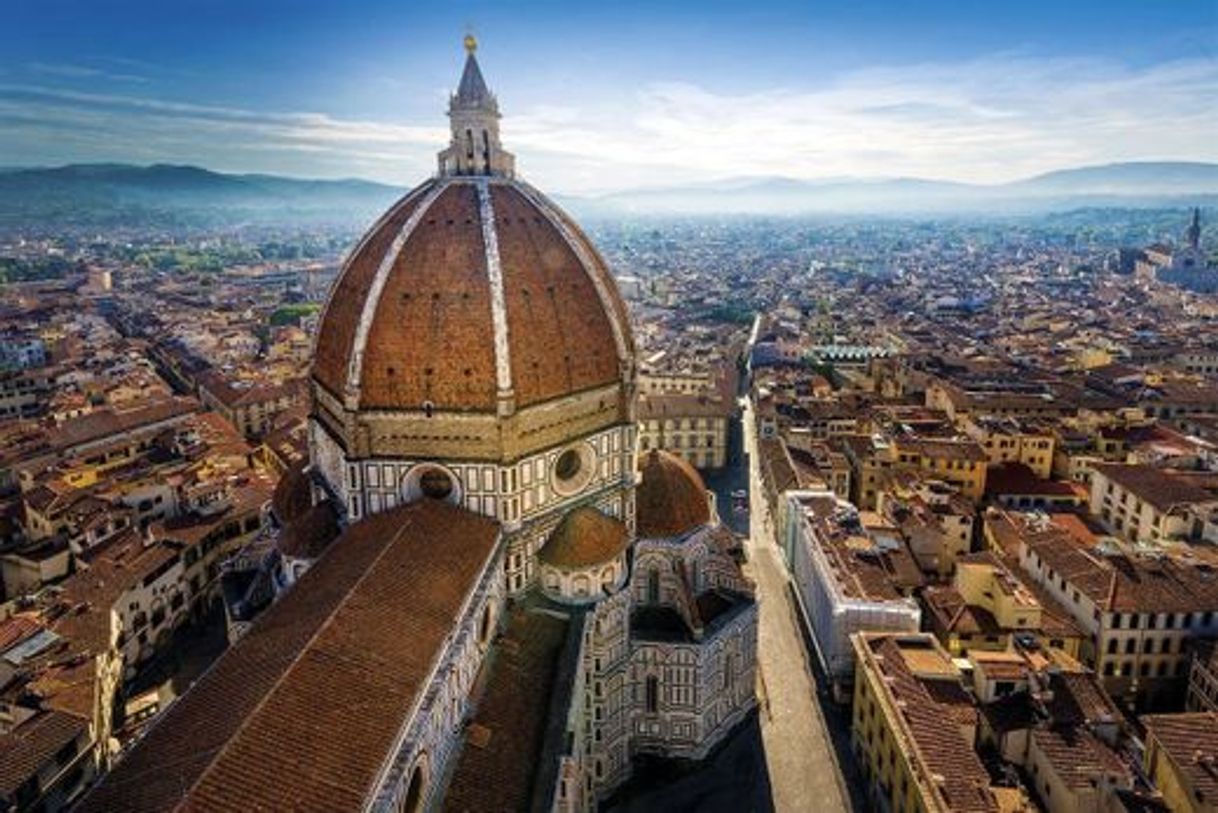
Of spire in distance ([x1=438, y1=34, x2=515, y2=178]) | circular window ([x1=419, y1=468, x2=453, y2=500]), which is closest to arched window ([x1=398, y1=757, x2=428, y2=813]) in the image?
circular window ([x1=419, y1=468, x2=453, y2=500])

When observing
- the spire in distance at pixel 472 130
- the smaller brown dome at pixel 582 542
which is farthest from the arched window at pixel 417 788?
the spire in distance at pixel 472 130

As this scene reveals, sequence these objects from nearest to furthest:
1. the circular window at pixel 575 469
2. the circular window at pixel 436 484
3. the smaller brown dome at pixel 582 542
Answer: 1. the circular window at pixel 436 484
2. the smaller brown dome at pixel 582 542
3. the circular window at pixel 575 469

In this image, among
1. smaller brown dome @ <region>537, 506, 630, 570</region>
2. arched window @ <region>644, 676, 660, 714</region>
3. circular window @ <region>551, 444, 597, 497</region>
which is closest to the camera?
smaller brown dome @ <region>537, 506, 630, 570</region>

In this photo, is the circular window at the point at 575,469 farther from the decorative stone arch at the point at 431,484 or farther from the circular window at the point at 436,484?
the circular window at the point at 436,484

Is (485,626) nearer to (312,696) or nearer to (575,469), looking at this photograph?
(575,469)

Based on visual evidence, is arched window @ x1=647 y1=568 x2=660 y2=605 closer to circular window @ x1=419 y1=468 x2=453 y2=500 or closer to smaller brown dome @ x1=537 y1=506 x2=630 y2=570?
smaller brown dome @ x1=537 y1=506 x2=630 y2=570

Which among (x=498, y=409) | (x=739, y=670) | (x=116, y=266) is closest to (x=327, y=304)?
(x=498, y=409)
